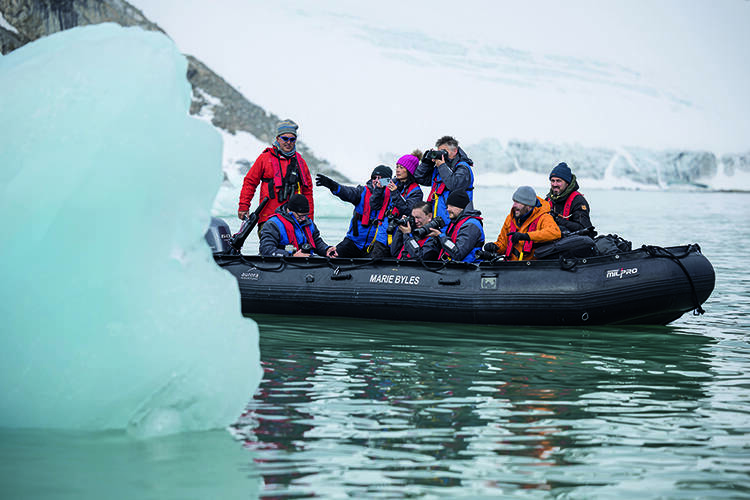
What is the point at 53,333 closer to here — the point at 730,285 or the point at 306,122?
the point at 730,285

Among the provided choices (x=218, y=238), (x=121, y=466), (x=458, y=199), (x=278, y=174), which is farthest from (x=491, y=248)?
(x=121, y=466)

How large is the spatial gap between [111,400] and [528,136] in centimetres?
9359

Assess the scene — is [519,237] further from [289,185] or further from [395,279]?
[289,185]

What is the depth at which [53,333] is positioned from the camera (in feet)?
14.9

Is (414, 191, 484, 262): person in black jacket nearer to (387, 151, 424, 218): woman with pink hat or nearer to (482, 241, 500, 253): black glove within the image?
(482, 241, 500, 253): black glove

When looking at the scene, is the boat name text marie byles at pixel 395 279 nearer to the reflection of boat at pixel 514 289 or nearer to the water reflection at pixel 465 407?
the reflection of boat at pixel 514 289

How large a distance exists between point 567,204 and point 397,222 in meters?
1.76

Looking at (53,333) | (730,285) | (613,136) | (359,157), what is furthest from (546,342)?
(613,136)

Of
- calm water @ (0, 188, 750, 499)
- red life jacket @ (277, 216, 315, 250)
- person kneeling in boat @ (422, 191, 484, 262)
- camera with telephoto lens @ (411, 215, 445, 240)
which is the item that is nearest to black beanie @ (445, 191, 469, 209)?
person kneeling in boat @ (422, 191, 484, 262)

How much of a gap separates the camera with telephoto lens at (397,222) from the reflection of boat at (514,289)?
0.44m

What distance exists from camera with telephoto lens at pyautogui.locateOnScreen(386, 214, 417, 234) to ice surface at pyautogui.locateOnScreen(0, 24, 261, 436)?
4.50 metres

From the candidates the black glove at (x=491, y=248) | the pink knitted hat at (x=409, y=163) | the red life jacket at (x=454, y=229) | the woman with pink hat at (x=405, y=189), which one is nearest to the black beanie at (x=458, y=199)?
the red life jacket at (x=454, y=229)

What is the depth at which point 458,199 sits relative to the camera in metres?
8.60

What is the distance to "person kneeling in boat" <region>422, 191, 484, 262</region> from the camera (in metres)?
8.64
